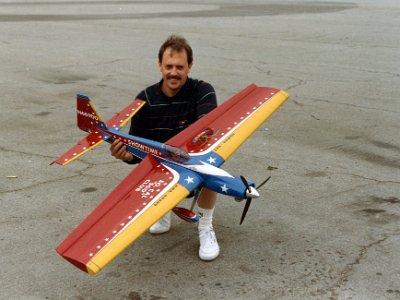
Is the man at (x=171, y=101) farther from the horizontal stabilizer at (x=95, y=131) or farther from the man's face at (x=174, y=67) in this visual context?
the horizontal stabilizer at (x=95, y=131)

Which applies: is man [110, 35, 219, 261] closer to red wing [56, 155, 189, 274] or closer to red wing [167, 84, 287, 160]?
red wing [167, 84, 287, 160]

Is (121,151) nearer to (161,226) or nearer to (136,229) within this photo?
(161,226)

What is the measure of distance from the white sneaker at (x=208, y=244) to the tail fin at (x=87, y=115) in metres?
1.24

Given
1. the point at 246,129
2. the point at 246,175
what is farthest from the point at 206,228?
the point at 246,175

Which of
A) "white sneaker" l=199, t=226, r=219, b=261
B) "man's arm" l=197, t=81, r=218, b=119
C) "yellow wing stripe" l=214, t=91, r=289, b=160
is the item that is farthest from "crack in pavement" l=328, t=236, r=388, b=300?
"man's arm" l=197, t=81, r=218, b=119

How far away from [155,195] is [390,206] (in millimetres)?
2550

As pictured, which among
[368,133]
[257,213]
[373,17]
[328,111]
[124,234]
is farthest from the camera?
[373,17]

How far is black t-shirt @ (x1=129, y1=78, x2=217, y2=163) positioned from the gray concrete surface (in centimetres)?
88

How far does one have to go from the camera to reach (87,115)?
4992 millimetres

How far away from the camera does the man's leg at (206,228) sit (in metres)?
4.56

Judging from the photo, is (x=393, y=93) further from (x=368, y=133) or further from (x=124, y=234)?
(x=124, y=234)

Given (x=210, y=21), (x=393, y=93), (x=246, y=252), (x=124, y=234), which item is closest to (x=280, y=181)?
(x=246, y=252)

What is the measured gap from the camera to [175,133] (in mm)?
4980

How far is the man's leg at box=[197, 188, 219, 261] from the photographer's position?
4562 mm
